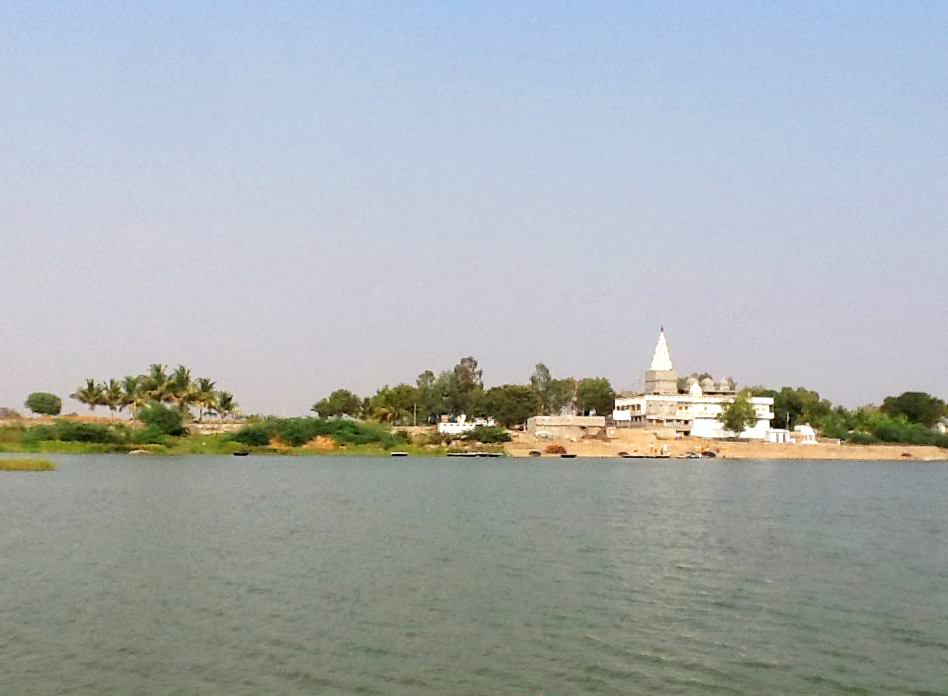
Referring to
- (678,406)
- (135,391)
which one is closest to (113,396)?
(135,391)

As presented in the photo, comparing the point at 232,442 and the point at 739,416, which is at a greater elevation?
the point at 739,416

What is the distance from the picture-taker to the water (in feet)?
78.0

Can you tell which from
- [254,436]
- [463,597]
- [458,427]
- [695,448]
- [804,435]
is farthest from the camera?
[804,435]

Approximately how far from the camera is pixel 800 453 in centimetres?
16475

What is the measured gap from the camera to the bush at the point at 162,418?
145m

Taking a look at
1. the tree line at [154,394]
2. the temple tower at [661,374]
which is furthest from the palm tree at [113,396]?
the temple tower at [661,374]

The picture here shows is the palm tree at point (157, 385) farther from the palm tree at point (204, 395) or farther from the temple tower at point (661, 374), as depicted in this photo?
the temple tower at point (661, 374)

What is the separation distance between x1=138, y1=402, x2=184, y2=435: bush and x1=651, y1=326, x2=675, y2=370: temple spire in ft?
295

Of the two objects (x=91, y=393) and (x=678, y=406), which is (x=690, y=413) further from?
(x=91, y=393)

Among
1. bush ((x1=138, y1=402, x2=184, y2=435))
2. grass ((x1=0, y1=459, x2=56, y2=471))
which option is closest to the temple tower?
bush ((x1=138, y1=402, x2=184, y2=435))

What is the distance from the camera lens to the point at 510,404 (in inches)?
7244

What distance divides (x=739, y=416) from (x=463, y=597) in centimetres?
14739

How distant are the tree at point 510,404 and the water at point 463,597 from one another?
112612mm

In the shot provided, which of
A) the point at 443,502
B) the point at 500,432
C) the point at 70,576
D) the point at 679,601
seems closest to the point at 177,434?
the point at 500,432
